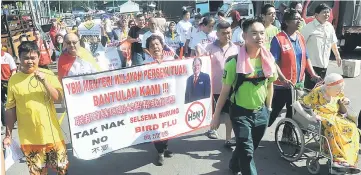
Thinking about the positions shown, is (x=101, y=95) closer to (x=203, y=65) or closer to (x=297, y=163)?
(x=203, y=65)

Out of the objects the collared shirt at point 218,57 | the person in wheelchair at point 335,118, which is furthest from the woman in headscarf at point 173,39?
the person in wheelchair at point 335,118

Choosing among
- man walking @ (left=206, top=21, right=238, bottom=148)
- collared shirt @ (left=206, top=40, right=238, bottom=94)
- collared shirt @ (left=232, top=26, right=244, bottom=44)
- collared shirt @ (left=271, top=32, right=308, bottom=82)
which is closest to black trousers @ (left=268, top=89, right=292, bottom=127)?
collared shirt @ (left=271, top=32, right=308, bottom=82)

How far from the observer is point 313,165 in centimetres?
390

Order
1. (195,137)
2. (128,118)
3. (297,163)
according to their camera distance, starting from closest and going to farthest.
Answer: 1. (128,118)
2. (297,163)
3. (195,137)

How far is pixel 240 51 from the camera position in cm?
326

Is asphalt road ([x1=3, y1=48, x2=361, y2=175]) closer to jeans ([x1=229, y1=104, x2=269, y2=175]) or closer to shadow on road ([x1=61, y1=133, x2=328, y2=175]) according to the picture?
shadow on road ([x1=61, y1=133, x2=328, y2=175])

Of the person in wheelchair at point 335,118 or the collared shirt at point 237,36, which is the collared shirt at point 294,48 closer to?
the person in wheelchair at point 335,118

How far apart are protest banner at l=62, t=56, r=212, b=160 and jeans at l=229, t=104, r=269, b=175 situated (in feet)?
3.11

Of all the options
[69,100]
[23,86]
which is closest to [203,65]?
[69,100]

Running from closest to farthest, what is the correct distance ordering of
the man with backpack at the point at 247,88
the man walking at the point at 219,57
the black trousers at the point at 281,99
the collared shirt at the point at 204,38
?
the man with backpack at the point at 247,88 → the black trousers at the point at 281,99 → the man walking at the point at 219,57 → the collared shirt at the point at 204,38

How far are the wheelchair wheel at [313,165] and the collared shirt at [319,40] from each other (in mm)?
1891

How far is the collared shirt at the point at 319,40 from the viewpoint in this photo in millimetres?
5180

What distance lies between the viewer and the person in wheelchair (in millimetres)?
3551

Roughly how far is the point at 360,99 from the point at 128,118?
4924 millimetres
